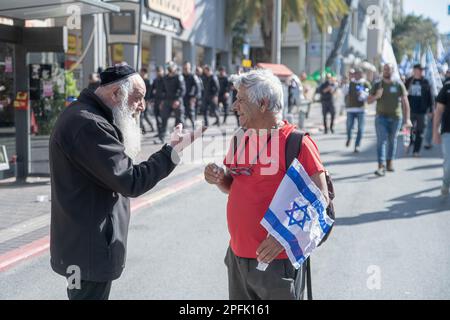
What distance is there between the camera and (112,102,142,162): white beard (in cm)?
294

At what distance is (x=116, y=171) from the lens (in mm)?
2736

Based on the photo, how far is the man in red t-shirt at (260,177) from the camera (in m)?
2.95

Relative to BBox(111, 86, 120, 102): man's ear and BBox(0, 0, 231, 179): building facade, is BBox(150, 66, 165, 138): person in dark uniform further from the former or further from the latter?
BBox(111, 86, 120, 102): man's ear

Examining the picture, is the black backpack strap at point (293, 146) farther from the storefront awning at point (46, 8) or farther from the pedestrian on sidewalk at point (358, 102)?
the pedestrian on sidewalk at point (358, 102)

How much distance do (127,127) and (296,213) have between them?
37.3 inches

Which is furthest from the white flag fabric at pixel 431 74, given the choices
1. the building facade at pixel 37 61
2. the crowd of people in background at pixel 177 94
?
the building facade at pixel 37 61

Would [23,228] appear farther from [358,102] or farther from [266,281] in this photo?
[358,102]

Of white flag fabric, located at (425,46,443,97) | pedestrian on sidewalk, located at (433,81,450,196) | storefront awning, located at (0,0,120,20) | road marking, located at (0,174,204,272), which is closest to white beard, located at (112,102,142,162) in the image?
road marking, located at (0,174,204,272)

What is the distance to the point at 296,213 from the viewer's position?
2.81 metres

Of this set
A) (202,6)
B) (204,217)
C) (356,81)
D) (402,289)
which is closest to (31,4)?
(204,217)

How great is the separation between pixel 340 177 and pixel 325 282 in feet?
18.1

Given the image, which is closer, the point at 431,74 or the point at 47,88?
the point at 47,88

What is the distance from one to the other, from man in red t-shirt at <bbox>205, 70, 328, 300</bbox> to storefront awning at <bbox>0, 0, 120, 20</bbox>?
4884 millimetres

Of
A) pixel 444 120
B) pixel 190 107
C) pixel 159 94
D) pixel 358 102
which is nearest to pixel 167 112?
pixel 159 94
